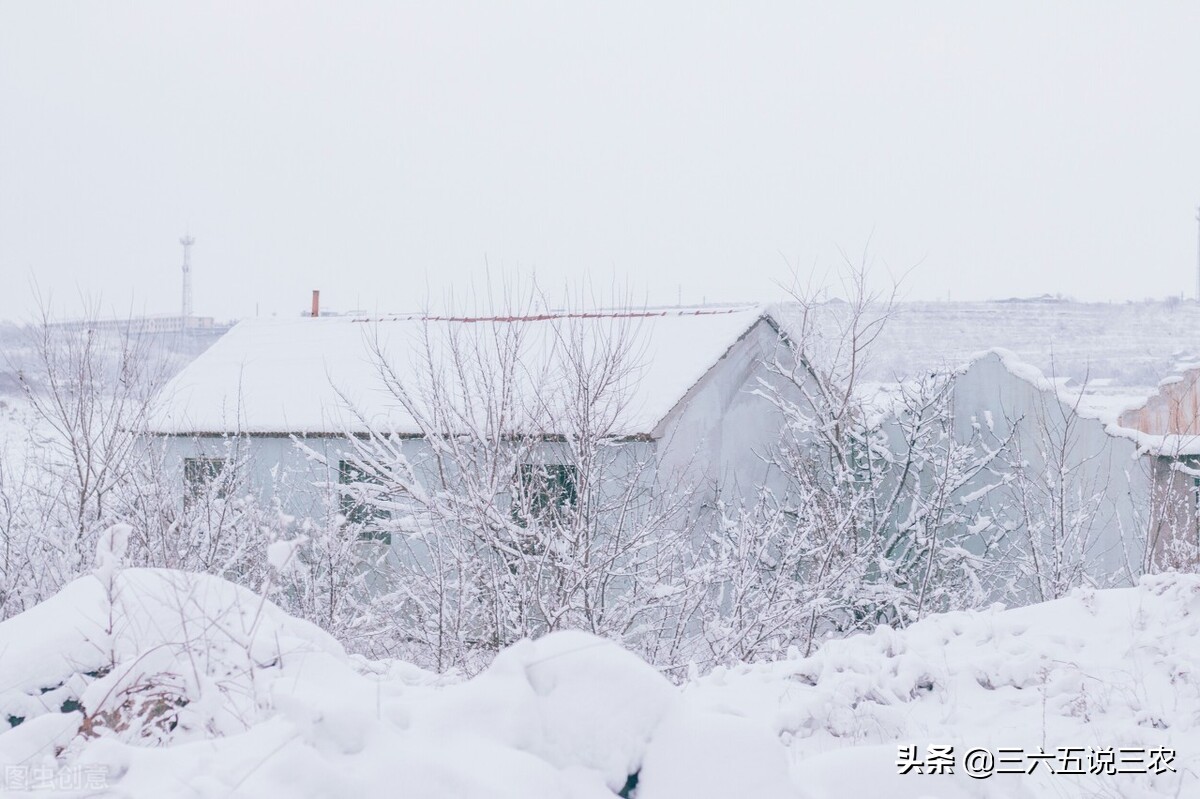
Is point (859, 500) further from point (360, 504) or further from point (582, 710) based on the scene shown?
point (582, 710)

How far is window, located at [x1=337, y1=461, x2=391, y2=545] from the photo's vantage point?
1013 centimetres

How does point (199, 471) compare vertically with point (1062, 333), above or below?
below

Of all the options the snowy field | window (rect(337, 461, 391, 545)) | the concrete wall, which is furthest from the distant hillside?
the snowy field

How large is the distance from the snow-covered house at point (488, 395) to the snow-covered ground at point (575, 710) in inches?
151

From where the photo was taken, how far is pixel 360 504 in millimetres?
10625

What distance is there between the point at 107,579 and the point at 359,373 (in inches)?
396

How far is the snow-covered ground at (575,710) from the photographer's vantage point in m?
2.65

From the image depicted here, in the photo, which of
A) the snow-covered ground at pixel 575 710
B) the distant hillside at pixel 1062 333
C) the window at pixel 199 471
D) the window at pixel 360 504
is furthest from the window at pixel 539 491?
the distant hillside at pixel 1062 333

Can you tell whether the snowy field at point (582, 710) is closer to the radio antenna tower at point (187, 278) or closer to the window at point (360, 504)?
the window at point (360, 504)

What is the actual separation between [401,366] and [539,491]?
17.0 feet

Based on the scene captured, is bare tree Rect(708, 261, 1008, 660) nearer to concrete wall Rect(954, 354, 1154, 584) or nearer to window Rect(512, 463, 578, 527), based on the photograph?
concrete wall Rect(954, 354, 1154, 584)

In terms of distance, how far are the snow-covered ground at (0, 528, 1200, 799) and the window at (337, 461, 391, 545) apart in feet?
14.7

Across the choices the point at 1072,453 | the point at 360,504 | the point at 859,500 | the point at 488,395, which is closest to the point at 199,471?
the point at 360,504

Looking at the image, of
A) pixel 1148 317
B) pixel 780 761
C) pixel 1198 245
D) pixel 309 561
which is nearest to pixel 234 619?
pixel 780 761
